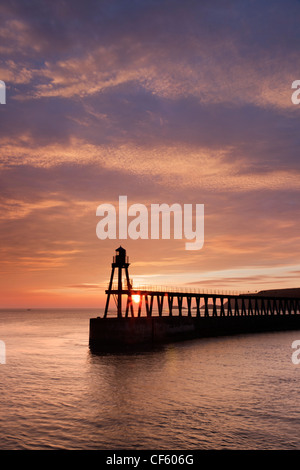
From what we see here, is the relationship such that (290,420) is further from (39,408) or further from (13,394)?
(13,394)

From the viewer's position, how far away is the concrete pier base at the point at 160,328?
174ft

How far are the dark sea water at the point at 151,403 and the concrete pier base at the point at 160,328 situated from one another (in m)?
7.54

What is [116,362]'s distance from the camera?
4209 cm

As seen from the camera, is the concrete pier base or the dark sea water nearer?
the dark sea water

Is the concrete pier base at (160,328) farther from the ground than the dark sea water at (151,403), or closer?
farther from the ground

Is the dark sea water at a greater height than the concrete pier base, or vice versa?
the concrete pier base

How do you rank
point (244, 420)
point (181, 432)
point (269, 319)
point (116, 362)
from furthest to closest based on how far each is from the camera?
1. point (269, 319)
2. point (116, 362)
3. point (244, 420)
4. point (181, 432)

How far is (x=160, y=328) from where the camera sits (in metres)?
60.8

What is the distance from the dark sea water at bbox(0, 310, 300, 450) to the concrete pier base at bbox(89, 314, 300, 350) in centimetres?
754

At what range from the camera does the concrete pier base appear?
53.2m

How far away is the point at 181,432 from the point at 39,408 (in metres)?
10.2

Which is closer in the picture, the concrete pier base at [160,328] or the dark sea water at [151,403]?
the dark sea water at [151,403]

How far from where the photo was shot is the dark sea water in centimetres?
1892
